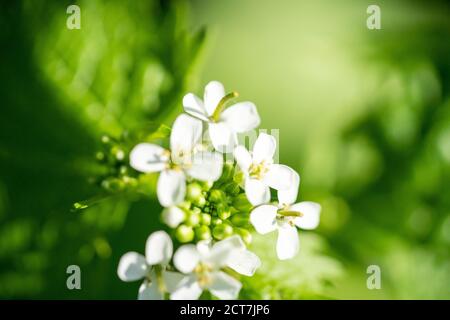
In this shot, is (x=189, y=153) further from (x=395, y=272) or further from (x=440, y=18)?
(x=440, y=18)

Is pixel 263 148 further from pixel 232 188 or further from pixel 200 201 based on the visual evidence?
pixel 200 201

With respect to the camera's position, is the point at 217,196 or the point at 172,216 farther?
the point at 217,196

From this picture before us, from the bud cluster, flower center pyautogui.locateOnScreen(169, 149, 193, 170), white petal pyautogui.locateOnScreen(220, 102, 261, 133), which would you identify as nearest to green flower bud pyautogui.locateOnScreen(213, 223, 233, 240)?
the bud cluster

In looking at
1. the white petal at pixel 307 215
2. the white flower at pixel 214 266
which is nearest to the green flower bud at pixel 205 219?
the white flower at pixel 214 266

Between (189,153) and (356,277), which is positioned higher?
(189,153)

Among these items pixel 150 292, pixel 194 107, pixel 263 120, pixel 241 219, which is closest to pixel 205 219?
pixel 241 219

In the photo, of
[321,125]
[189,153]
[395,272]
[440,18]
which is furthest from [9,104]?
[440,18]
